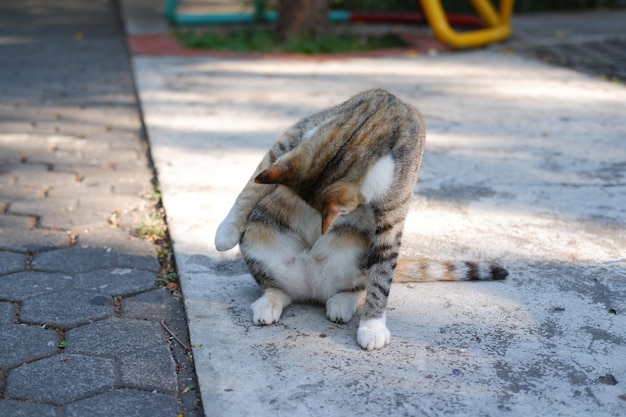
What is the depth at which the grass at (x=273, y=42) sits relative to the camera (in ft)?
29.4

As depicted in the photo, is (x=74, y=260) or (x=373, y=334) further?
(x=74, y=260)

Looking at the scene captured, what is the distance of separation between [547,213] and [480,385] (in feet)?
6.01

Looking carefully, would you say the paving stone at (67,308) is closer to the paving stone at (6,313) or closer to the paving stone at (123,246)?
the paving stone at (6,313)

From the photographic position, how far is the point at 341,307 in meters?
3.07

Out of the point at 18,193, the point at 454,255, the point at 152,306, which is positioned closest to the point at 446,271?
the point at 454,255

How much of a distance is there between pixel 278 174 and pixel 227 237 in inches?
23.6

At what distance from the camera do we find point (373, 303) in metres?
2.94

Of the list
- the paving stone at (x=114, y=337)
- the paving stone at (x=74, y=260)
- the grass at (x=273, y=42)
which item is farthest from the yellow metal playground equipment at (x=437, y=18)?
the paving stone at (x=114, y=337)

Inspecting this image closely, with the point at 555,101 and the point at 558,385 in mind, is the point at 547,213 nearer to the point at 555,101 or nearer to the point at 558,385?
the point at 558,385

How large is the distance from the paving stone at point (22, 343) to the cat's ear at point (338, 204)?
1167mm

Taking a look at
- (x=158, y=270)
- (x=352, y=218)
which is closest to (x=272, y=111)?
(x=158, y=270)

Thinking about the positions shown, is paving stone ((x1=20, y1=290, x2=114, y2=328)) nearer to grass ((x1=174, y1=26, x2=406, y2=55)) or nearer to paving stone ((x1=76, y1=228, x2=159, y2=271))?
paving stone ((x1=76, y1=228, x2=159, y2=271))

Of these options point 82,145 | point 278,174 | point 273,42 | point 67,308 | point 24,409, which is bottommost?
point 273,42

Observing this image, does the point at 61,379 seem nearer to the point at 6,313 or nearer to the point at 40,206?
the point at 6,313
